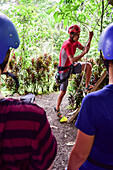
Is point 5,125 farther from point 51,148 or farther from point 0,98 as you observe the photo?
point 51,148

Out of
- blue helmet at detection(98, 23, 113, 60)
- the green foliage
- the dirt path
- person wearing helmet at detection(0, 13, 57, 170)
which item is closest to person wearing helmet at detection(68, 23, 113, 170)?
blue helmet at detection(98, 23, 113, 60)

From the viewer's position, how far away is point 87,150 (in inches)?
37.7

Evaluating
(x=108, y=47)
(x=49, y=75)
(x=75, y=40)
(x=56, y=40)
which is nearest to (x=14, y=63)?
(x=49, y=75)

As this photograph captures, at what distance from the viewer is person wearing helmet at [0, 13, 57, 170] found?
0.78 metres

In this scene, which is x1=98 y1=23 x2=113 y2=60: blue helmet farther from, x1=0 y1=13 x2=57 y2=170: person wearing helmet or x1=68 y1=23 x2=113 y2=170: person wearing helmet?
x1=0 y1=13 x2=57 y2=170: person wearing helmet

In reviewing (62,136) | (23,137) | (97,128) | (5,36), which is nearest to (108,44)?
(97,128)

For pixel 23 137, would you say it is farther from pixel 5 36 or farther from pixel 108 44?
pixel 108 44

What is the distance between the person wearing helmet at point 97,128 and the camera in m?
0.88

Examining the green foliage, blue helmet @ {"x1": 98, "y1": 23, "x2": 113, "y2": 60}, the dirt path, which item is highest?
blue helmet @ {"x1": 98, "y1": 23, "x2": 113, "y2": 60}

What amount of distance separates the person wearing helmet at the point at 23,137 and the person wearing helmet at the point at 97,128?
21 cm

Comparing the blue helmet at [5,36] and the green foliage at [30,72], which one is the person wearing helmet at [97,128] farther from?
the green foliage at [30,72]

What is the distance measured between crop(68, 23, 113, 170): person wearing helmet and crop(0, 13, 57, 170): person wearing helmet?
8.3 inches

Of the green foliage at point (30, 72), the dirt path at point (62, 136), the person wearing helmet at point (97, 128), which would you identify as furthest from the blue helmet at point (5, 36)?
the green foliage at point (30, 72)

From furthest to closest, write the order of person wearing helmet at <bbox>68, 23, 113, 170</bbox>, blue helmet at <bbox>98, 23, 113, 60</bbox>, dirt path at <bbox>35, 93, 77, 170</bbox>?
dirt path at <bbox>35, 93, 77, 170</bbox>, blue helmet at <bbox>98, 23, 113, 60</bbox>, person wearing helmet at <bbox>68, 23, 113, 170</bbox>
